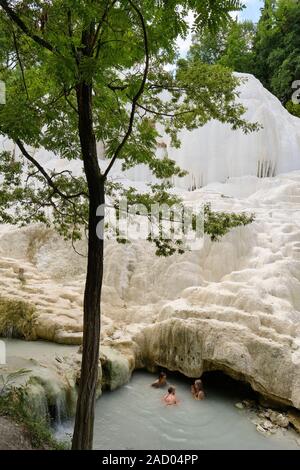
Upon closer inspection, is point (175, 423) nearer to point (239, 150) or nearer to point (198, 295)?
point (198, 295)

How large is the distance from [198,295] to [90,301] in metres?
5.60

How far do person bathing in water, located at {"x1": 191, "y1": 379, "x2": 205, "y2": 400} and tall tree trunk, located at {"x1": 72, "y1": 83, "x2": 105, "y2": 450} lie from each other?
13.7 ft

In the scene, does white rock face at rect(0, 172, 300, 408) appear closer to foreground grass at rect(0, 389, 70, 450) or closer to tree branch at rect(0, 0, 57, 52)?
foreground grass at rect(0, 389, 70, 450)

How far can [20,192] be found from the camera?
5930mm

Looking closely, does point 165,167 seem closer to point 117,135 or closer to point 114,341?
point 117,135

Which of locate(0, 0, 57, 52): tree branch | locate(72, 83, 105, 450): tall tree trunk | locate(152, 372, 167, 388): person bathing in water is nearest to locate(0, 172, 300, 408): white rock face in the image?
locate(152, 372, 167, 388): person bathing in water

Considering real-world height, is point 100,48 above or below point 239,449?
above

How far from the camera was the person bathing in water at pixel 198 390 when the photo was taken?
7824 millimetres

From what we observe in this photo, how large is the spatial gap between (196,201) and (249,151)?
527 centimetres

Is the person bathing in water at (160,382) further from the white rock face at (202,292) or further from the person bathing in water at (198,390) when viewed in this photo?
the person bathing in water at (198,390)

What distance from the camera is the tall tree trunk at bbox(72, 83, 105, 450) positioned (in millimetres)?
3980

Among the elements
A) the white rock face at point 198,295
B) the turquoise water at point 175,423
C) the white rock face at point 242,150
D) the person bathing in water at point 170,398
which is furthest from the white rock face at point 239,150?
the person bathing in water at point 170,398
